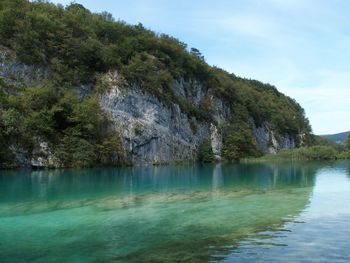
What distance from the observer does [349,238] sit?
17.0 metres

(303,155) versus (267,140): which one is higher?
(267,140)

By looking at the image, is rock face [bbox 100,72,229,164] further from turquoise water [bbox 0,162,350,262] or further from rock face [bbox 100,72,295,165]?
turquoise water [bbox 0,162,350,262]

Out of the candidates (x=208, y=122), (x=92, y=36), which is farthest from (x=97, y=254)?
(x=208, y=122)

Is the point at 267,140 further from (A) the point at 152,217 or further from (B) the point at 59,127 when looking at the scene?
(A) the point at 152,217

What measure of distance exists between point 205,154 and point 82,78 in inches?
1307

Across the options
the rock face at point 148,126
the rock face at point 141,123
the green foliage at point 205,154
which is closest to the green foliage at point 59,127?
the rock face at point 141,123

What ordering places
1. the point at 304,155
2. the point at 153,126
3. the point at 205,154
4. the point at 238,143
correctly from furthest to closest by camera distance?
the point at 304,155, the point at 238,143, the point at 205,154, the point at 153,126

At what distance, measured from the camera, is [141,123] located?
288 feet

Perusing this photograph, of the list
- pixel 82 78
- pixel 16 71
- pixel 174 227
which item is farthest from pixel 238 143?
pixel 174 227

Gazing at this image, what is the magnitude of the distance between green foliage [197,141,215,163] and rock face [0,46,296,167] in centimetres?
135

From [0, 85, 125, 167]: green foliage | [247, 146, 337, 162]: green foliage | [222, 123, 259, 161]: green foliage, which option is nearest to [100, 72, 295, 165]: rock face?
[222, 123, 259, 161]: green foliage

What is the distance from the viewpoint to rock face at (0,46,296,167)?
78.7 metres

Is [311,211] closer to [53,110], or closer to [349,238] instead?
[349,238]

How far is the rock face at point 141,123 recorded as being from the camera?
78.7 metres
